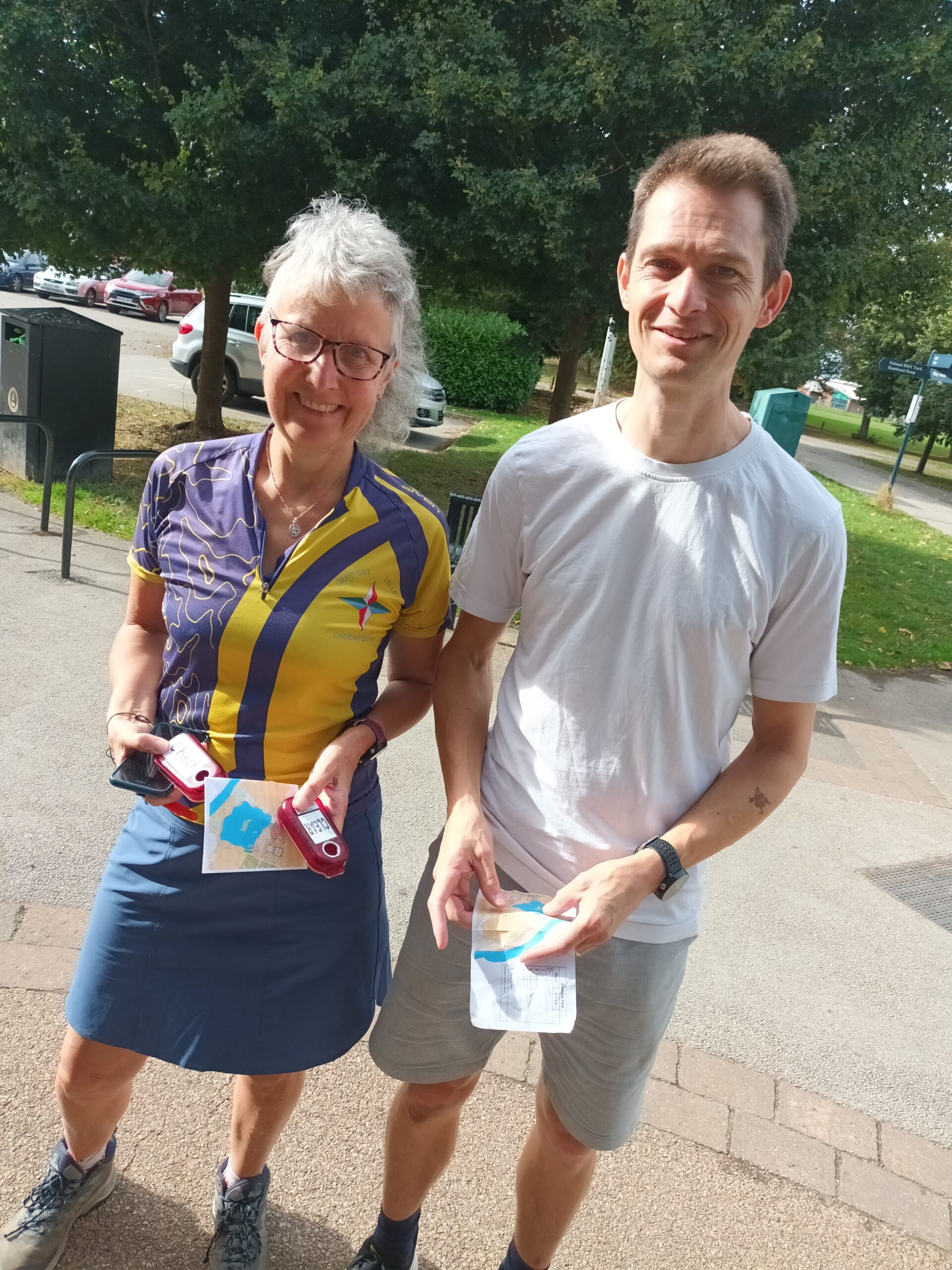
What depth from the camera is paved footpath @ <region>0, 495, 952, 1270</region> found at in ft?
8.43

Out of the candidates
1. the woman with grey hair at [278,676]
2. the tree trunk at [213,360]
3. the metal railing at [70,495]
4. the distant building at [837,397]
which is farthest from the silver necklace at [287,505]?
the distant building at [837,397]

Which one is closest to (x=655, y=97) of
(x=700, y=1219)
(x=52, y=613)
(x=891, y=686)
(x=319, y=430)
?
(x=891, y=686)

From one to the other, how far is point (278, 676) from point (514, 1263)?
1551mm

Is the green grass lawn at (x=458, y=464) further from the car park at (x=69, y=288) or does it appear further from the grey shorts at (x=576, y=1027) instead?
the car park at (x=69, y=288)

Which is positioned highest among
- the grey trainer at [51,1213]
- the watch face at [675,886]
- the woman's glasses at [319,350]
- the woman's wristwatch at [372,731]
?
the woman's glasses at [319,350]

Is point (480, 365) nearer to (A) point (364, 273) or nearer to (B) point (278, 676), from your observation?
(A) point (364, 273)

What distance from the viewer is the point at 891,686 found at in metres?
8.26

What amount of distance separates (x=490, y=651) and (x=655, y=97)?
7.14 meters

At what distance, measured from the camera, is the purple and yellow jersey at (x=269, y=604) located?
1973mm

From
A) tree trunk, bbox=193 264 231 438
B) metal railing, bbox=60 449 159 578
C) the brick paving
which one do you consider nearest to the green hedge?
tree trunk, bbox=193 264 231 438

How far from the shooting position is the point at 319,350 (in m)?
1.97

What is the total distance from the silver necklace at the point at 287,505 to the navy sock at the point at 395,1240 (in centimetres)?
163

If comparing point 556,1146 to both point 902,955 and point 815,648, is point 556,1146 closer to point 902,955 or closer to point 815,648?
point 815,648

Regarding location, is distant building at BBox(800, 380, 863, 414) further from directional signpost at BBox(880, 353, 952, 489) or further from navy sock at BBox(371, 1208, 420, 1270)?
navy sock at BBox(371, 1208, 420, 1270)
